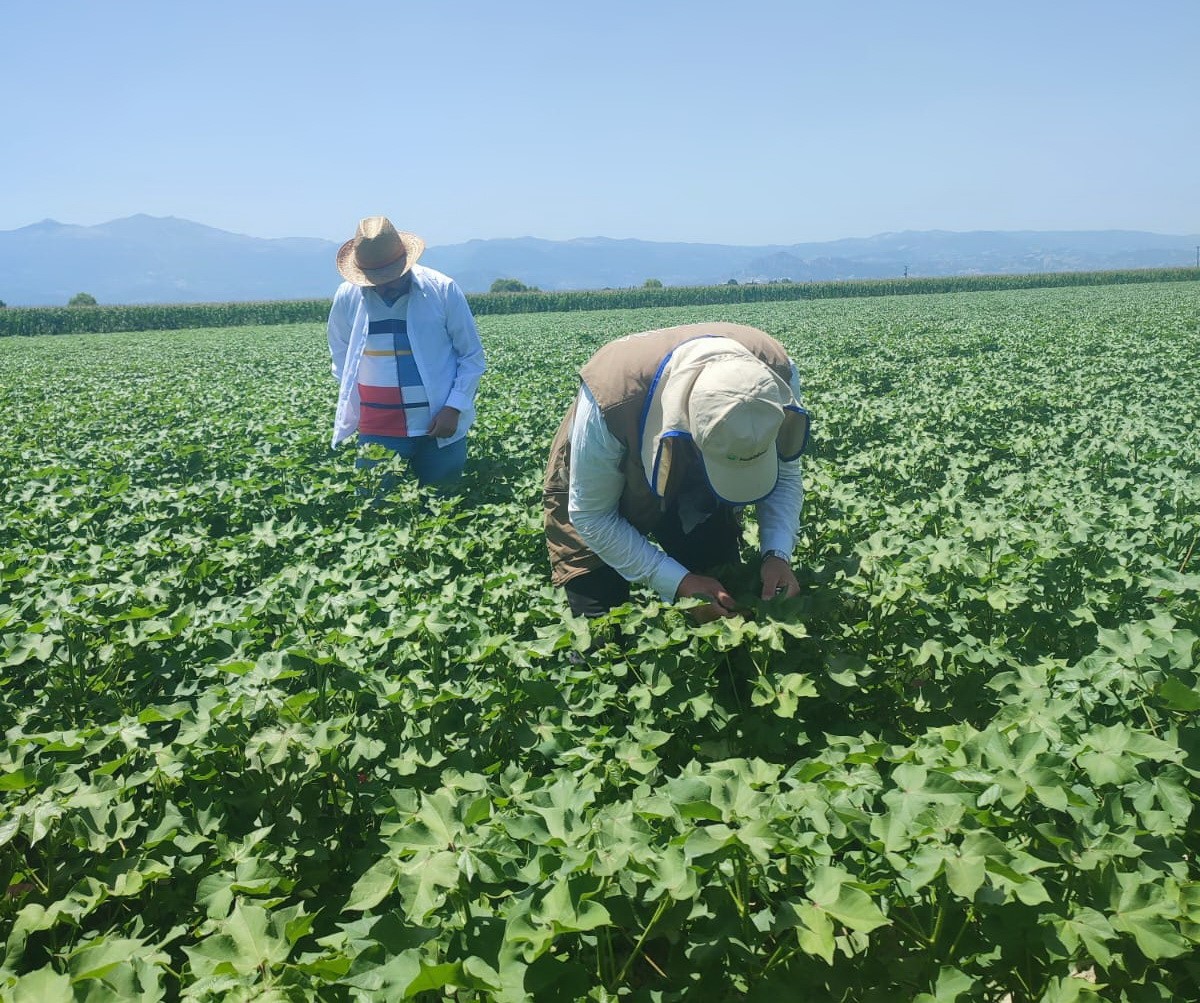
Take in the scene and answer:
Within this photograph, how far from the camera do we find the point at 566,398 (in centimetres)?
927

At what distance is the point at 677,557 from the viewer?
3127 mm

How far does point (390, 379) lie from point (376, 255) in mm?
701

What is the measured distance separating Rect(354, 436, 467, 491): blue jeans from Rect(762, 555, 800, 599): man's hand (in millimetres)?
2807

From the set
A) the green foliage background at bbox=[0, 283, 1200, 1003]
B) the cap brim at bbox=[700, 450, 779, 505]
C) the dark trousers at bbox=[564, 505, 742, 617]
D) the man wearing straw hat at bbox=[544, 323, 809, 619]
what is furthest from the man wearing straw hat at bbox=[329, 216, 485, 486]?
the cap brim at bbox=[700, 450, 779, 505]

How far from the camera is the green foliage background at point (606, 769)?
140 centimetres

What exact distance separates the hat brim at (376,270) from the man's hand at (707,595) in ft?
8.85

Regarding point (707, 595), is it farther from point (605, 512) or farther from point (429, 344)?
point (429, 344)

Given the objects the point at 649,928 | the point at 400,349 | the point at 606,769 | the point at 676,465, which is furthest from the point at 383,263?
the point at 649,928

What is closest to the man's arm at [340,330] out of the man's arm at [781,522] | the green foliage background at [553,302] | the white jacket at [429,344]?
the white jacket at [429,344]

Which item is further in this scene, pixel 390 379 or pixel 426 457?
pixel 426 457

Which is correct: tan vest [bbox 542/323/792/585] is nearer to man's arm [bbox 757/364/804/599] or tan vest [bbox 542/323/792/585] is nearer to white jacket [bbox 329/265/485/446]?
man's arm [bbox 757/364/804/599]

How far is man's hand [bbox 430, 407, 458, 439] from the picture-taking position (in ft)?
15.5

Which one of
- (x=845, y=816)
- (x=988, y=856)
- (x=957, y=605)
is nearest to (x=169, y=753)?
(x=845, y=816)

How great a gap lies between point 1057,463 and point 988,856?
5.24 m
